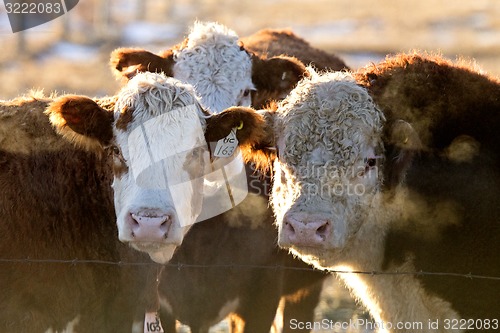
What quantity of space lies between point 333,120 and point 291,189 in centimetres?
44

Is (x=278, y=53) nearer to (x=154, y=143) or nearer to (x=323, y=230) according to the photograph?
(x=154, y=143)

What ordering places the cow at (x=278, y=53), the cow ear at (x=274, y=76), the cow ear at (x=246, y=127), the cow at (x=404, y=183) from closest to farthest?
the cow at (x=404, y=183) → the cow ear at (x=246, y=127) → the cow ear at (x=274, y=76) → the cow at (x=278, y=53)

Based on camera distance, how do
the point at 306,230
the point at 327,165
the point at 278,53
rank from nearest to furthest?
1. the point at 306,230
2. the point at 327,165
3. the point at 278,53

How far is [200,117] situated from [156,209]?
2.41 ft

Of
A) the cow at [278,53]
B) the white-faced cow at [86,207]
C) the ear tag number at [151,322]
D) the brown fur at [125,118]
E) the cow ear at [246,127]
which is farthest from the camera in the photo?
the cow at [278,53]

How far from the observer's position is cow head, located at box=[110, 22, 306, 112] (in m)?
7.49

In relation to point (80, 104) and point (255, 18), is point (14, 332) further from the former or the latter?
point (255, 18)

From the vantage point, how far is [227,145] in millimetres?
5277

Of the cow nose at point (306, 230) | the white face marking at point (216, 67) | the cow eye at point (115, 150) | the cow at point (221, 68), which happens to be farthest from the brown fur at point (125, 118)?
the white face marking at point (216, 67)

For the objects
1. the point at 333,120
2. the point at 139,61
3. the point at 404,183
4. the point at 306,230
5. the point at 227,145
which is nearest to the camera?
the point at 306,230

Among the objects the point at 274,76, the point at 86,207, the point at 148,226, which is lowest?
the point at 274,76

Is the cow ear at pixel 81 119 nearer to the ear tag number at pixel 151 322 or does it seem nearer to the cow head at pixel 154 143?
the cow head at pixel 154 143

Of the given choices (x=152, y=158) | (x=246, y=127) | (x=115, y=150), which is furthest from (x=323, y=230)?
(x=115, y=150)

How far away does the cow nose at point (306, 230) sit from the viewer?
184 inches
